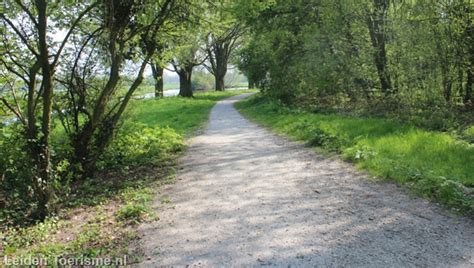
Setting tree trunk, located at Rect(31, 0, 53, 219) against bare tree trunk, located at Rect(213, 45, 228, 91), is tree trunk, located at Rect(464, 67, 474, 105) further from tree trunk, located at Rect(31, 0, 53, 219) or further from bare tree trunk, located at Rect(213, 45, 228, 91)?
bare tree trunk, located at Rect(213, 45, 228, 91)

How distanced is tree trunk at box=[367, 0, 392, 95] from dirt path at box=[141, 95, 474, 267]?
6573 millimetres

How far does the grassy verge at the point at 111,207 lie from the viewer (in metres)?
4.92

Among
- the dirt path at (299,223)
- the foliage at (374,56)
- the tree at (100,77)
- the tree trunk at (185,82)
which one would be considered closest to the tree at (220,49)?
the tree trunk at (185,82)

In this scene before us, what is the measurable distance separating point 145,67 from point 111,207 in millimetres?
4395

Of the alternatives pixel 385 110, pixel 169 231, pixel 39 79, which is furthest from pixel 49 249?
pixel 385 110

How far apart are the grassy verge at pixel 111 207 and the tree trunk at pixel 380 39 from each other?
23.7 ft

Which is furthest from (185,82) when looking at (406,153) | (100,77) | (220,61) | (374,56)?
(406,153)

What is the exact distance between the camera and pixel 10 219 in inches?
246

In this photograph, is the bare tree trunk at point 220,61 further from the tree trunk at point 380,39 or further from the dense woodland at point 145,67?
the tree trunk at point 380,39

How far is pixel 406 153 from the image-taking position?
26.2 ft

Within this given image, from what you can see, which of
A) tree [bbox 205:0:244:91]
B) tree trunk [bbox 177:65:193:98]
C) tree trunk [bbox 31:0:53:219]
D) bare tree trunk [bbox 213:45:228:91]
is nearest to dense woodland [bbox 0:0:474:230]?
tree trunk [bbox 31:0:53:219]

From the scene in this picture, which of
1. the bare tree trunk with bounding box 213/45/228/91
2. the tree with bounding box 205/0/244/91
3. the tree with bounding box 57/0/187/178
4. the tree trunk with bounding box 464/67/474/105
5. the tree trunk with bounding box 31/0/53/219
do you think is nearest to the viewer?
the tree trunk with bounding box 31/0/53/219

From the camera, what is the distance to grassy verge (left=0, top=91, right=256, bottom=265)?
4.92m

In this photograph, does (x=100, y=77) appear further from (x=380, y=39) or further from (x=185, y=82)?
(x=185, y=82)
